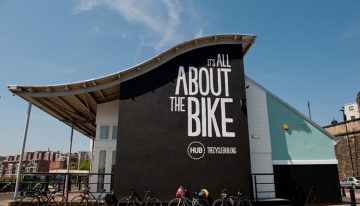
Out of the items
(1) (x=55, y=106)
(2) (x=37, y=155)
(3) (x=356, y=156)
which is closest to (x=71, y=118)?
(1) (x=55, y=106)

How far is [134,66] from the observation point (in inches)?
471

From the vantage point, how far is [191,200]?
36.0 feet

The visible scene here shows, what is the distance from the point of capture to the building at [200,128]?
1140cm

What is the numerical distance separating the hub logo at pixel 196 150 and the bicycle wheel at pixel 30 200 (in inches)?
241

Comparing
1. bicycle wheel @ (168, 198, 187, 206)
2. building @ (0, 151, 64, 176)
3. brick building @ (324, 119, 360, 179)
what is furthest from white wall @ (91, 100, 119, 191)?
building @ (0, 151, 64, 176)

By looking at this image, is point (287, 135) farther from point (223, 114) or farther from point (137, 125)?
point (137, 125)

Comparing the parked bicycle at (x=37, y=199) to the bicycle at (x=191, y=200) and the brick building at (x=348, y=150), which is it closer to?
the bicycle at (x=191, y=200)

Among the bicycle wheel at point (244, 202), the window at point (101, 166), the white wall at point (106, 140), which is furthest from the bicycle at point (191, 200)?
the window at point (101, 166)

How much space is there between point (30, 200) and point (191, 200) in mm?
6278

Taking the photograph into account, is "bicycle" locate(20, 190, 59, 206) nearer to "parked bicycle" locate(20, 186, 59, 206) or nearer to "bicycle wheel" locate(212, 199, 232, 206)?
"parked bicycle" locate(20, 186, 59, 206)

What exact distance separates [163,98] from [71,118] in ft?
22.9

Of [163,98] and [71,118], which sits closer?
[163,98]

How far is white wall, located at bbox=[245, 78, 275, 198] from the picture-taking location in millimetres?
12898

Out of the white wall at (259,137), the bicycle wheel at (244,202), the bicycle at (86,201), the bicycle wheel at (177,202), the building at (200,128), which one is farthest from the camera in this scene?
the white wall at (259,137)
